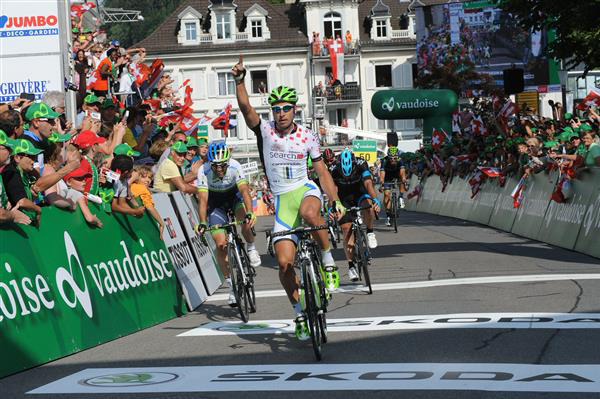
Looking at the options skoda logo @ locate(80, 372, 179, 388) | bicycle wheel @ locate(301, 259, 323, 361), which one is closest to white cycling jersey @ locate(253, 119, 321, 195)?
bicycle wheel @ locate(301, 259, 323, 361)

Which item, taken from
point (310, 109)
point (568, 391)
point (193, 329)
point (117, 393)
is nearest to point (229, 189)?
point (193, 329)

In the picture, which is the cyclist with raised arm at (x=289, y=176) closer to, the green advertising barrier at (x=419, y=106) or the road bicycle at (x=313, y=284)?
the road bicycle at (x=313, y=284)

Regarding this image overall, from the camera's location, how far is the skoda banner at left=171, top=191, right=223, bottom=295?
15.0 meters

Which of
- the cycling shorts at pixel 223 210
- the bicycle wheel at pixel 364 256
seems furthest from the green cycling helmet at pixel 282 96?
the bicycle wheel at pixel 364 256

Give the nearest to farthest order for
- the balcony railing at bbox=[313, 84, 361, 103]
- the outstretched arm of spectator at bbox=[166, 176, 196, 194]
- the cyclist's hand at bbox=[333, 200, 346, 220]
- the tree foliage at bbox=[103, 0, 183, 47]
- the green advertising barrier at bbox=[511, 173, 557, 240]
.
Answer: the cyclist's hand at bbox=[333, 200, 346, 220]
the outstretched arm of spectator at bbox=[166, 176, 196, 194]
the green advertising barrier at bbox=[511, 173, 557, 240]
the balcony railing at bbox=[313, 84, 361, 103]
the tree foliage at bbox=[103, 0, 183, 47]

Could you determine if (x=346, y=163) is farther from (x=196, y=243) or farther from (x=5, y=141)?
(x=5, y=141)

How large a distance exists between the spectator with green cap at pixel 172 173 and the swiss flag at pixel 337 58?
2742 inches

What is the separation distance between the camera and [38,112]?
1159 cm

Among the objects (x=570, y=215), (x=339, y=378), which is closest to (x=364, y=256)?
(x=570, y=215)

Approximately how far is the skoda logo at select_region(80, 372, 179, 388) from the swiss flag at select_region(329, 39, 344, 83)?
3065 inches

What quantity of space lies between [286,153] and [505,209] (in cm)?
1572

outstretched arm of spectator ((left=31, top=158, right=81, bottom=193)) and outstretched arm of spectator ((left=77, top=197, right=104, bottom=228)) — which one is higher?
outstretched arm of spectator ((left=31, top=158, right=81, bottom=193))

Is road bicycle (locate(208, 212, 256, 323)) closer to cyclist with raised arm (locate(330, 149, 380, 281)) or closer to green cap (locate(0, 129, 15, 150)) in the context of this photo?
green cap (locate(0, 129, 15, 150))

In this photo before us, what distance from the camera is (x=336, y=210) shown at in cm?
966
